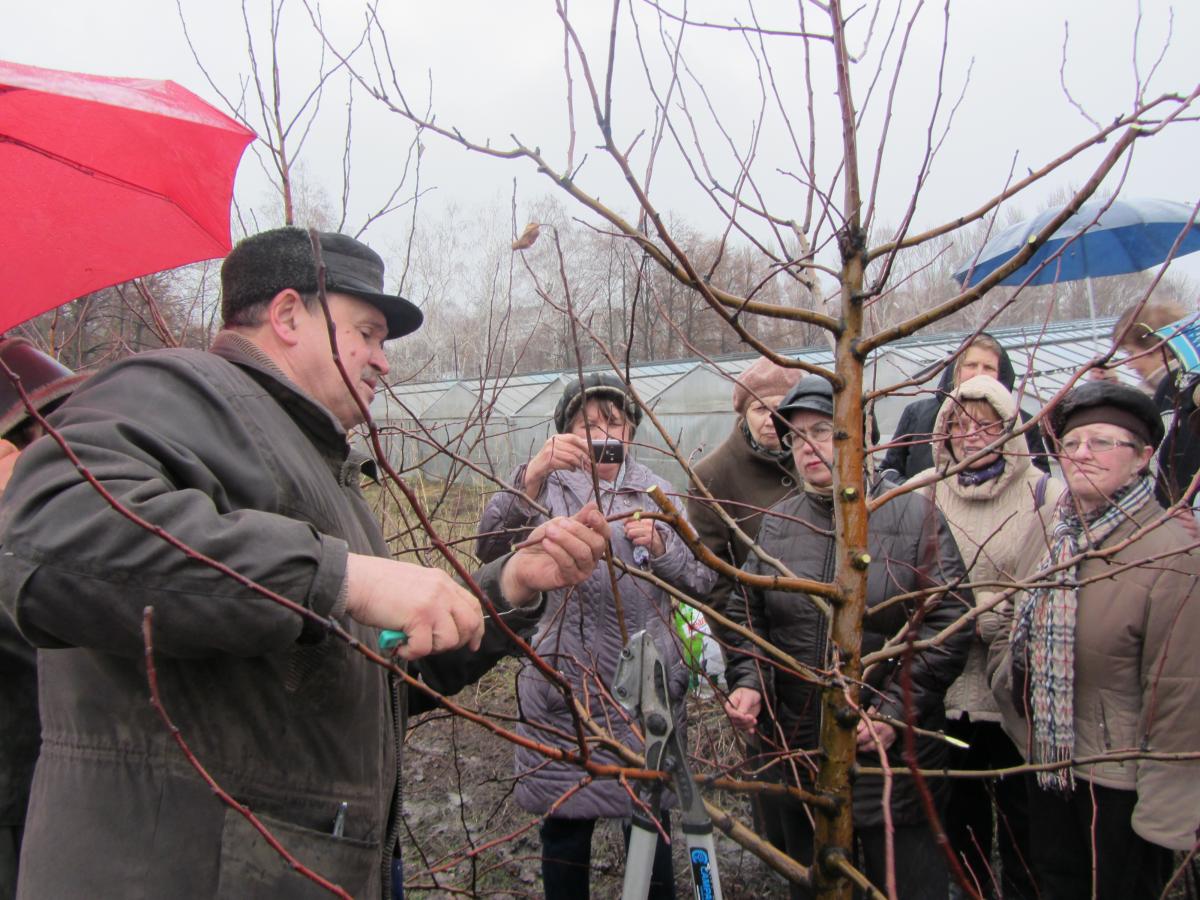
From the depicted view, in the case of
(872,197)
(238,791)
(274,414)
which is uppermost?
(872,197)

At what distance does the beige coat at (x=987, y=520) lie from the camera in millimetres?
2719

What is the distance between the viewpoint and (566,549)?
137 cm

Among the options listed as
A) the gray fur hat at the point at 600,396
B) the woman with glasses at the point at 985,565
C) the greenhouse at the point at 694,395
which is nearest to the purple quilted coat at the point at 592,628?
the gray fur hat at the point at 600,396

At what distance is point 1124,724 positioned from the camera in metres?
2.29

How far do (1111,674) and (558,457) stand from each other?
170 centimetres

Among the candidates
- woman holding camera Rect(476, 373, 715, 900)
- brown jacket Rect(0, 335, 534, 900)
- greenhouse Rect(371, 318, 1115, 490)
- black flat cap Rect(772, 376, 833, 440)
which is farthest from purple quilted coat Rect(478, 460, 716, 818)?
greenhouse Rect(371, 318, 1115, 490)

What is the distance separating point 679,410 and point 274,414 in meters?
11.6

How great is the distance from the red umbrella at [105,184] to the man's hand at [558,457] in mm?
964

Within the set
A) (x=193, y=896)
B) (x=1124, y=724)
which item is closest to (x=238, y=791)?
(x=193, y=896)

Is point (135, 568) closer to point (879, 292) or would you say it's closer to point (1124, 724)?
point (879, 292)

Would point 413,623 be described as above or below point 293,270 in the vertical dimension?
below

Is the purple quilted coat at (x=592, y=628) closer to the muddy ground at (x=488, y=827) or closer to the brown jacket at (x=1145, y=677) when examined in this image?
the muddy ground at (x=488, y=827)

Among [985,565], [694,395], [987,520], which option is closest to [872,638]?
[985,565]

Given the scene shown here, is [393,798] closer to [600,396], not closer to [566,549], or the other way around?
[566,549]
